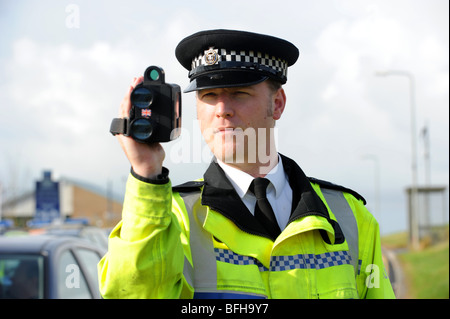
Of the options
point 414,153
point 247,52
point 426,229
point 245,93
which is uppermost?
point 414,153

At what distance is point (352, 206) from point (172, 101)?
1201mm

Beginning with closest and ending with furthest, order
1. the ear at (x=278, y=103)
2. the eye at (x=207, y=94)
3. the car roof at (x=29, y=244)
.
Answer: the eye at (x=207, y=94)
the ear at (x=278, y=103)
the car roof at (x=29, y=244)

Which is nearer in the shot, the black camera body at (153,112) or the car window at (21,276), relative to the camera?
the black camera body at (153,112)

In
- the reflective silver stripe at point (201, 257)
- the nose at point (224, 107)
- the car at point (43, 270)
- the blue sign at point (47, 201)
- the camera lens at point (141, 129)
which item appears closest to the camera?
the camera lens at point (141, 129)

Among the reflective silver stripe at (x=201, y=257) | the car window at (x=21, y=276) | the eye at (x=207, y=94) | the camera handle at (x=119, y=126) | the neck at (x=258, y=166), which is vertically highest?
the eye at (x=207, y=94)

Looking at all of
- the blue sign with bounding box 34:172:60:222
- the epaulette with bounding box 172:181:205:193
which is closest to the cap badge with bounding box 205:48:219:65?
the epaulette with bounding box 172:181:205:193

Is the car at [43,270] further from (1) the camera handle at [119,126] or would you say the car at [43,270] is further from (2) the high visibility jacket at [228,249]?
(1) the camera handle at [119,126]

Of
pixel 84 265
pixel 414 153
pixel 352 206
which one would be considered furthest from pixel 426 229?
pixel 352 206

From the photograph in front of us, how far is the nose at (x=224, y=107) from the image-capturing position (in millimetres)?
2533

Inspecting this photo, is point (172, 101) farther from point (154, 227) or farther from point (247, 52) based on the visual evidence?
point (247, 52)

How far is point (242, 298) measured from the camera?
233 cm

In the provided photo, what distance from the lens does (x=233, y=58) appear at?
108 inches

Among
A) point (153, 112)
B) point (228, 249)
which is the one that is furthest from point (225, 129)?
point (153, 112)

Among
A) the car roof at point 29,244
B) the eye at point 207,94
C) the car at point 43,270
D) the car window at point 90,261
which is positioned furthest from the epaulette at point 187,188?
the car window at point 90,261
